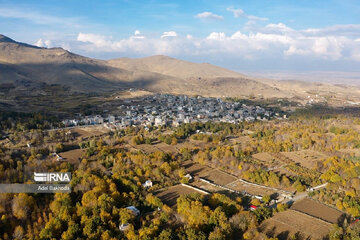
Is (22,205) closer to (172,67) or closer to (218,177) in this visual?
(218,177)

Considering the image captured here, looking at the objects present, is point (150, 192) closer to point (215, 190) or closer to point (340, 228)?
point (215, 190)

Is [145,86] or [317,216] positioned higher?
[145,86]

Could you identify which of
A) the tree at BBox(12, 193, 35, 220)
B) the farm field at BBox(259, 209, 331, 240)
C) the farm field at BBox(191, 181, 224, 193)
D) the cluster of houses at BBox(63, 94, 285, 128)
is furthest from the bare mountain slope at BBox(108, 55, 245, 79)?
the tree at BBox(12, 193, 35, 220)

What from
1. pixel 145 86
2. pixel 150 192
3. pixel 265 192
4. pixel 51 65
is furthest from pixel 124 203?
pixel 51 65

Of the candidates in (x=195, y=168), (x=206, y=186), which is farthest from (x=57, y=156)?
(x=206, y=186)

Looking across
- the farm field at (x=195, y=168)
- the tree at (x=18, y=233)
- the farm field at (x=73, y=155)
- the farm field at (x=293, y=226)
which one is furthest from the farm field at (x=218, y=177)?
the tree at (x=18, y=233)

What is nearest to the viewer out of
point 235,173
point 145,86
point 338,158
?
point 235,173
